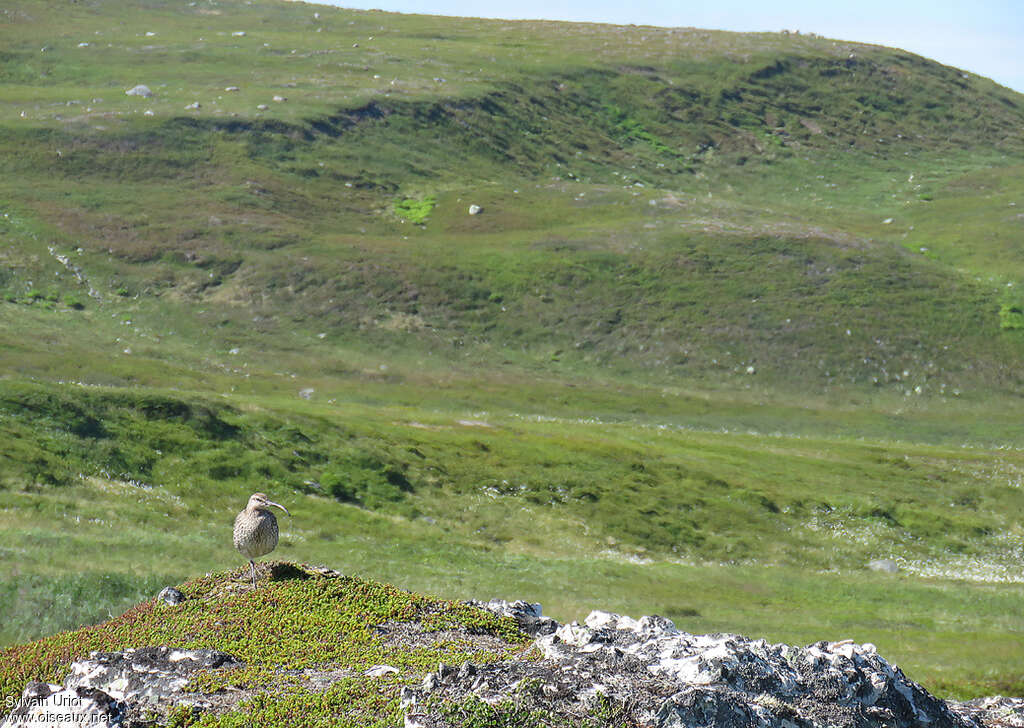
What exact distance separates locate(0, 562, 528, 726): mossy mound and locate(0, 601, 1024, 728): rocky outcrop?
→ 0.23 meters

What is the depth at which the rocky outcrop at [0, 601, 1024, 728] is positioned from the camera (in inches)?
581

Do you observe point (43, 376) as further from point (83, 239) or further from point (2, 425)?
point (83, 239)

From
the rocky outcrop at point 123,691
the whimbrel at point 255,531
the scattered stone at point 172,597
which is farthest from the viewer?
the scattered stone at point 172,597

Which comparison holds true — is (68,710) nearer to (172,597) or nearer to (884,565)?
(172,597)

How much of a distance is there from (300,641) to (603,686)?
578 cm

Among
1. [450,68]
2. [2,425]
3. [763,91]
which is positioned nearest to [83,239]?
[2,425]

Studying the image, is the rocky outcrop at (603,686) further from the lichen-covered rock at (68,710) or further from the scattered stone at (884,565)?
the scattered stone at (884,565)

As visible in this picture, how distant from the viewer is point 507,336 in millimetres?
107062

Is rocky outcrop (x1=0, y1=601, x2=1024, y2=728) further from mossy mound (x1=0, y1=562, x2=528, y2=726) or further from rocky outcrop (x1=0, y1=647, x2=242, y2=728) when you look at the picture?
mossy mound (x1=0, y1=562, x2=528, y2=726)

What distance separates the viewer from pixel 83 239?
10944 centimetres

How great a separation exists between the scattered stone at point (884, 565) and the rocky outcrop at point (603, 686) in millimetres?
36537

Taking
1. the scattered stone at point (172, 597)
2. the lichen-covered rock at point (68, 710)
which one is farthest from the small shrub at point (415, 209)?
the lichen-covered rock at point (68, 710)

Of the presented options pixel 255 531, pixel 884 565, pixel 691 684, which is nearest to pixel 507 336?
pixel 884 565

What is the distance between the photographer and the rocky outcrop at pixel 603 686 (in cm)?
1475
